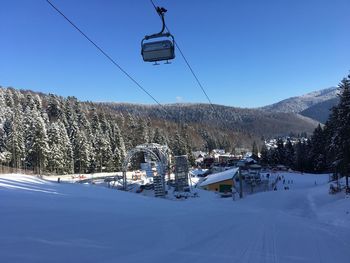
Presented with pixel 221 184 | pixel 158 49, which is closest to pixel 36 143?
pixel 221 184

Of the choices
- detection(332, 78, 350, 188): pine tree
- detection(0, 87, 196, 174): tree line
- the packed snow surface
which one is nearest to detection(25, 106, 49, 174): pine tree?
detection(0, 87, 196, 174): tree line

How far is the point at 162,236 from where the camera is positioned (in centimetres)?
1141

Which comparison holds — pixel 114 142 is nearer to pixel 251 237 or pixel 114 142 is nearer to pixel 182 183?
pixel 182 183

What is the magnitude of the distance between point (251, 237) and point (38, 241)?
6.59 metres

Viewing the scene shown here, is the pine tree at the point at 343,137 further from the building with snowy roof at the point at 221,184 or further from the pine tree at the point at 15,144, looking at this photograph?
the pine tree at the point at 15,144

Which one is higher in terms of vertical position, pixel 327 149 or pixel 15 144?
pixel 15 144

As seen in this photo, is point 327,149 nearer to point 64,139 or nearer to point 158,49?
point 158,49

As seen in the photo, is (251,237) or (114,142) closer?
(251,237)

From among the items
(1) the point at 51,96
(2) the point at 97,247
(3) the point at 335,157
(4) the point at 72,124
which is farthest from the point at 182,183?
(1) the point at 51,96

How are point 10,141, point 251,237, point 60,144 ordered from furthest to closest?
point 60,144, point 10,141, point 251,237

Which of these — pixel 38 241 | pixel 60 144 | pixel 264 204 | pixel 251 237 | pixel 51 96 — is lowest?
pixel 264 204

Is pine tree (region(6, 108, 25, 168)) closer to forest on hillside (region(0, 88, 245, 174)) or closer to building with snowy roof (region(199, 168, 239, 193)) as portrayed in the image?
forest on hillside (region(0, 88, 245, 174))

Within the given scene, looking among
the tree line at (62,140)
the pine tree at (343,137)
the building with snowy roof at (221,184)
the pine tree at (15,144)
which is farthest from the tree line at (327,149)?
the pine tree at (15,144)

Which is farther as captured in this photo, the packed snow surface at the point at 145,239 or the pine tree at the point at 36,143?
the pine tree at the point at 36,143
